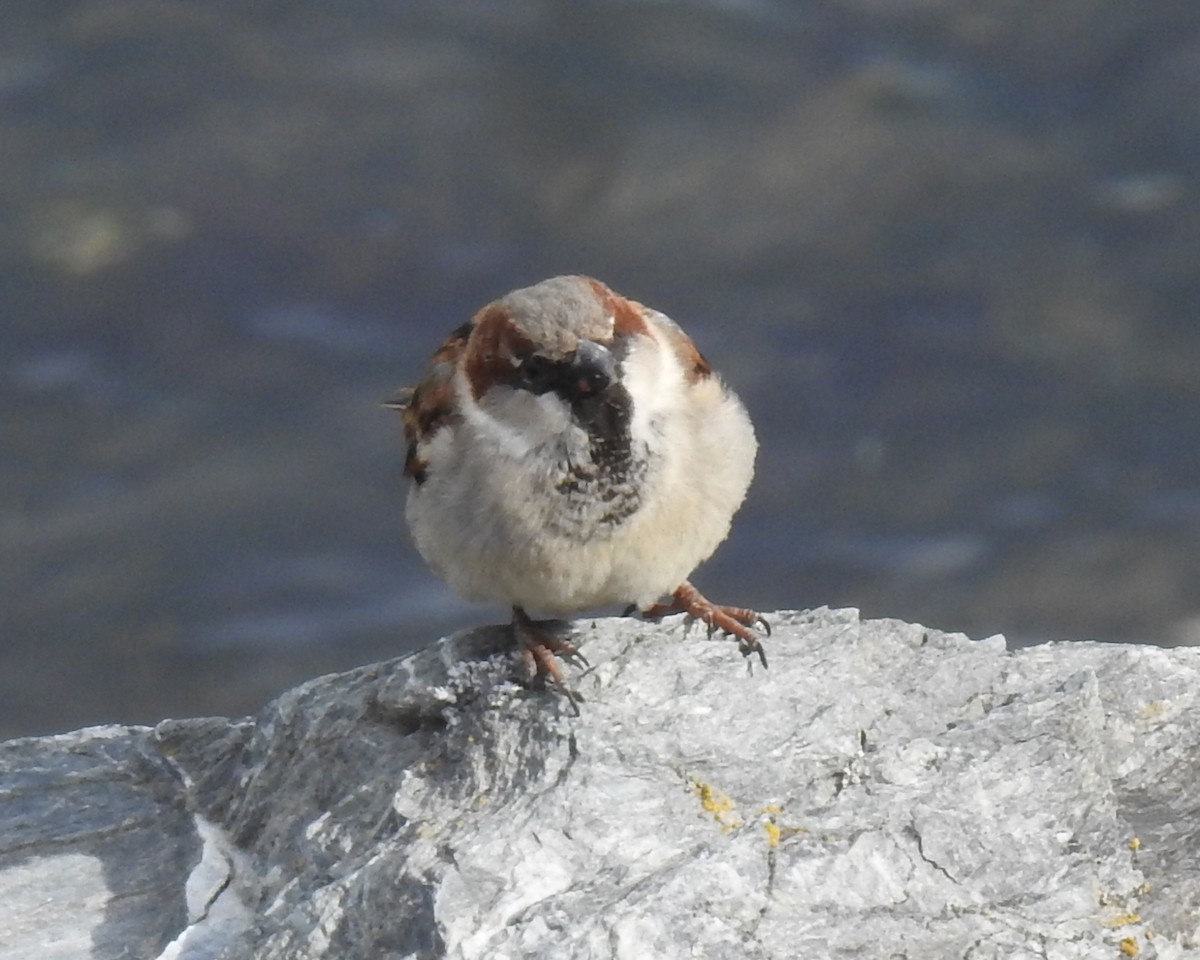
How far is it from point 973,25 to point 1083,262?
1373 millimetres

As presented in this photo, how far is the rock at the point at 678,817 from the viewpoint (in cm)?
353

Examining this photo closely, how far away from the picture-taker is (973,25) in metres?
9.50

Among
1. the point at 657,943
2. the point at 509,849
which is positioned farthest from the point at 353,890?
the point at 657,943

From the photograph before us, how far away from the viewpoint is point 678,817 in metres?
3.71

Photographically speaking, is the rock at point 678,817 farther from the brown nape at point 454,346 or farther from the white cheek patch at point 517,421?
the brown nape at point 454,346

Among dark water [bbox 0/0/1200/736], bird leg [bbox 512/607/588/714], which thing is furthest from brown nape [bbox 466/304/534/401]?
dark water [bbox 0/0/1200/736]

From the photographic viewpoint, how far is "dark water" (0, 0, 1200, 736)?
8.53m

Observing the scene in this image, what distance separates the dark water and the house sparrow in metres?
3.89

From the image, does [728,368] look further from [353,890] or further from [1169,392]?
A: [353,890]

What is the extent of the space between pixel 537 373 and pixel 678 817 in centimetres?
97

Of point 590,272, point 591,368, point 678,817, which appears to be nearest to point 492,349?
point 591,368

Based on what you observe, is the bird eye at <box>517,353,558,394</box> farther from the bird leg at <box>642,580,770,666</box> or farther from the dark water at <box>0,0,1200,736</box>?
the dark water at <box>0,0,1200,736</box>

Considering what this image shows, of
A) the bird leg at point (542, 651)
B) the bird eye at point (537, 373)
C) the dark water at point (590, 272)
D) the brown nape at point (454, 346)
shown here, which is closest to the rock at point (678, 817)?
the bird leg at point (542, 651)

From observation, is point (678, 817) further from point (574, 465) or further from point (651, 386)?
point (651, 386)
